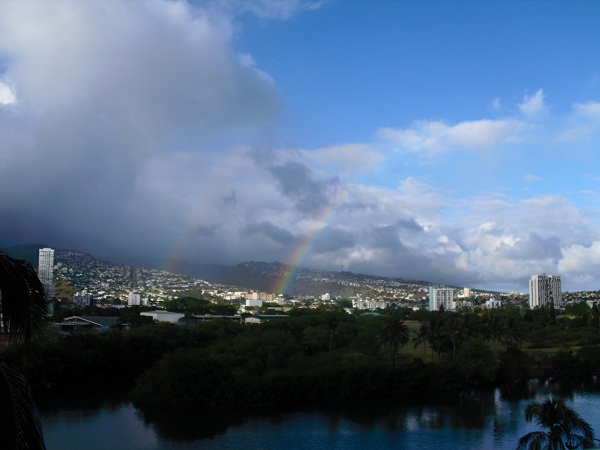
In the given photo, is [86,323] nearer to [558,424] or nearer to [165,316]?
[165,316]

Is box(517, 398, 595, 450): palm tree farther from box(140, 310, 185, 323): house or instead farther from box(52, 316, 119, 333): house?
box(140, 310, 185, 323): house

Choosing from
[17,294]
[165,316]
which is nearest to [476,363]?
[17,294]

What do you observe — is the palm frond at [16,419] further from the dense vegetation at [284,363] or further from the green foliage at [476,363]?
the green foliage at [476,363]

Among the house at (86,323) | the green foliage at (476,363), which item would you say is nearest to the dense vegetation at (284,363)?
the green foliage at (476,363)

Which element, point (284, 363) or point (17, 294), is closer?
point (17, 294)

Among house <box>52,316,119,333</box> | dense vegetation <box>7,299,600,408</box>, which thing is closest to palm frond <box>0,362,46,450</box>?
dense vegetation <box>7,299,600,408</box>
